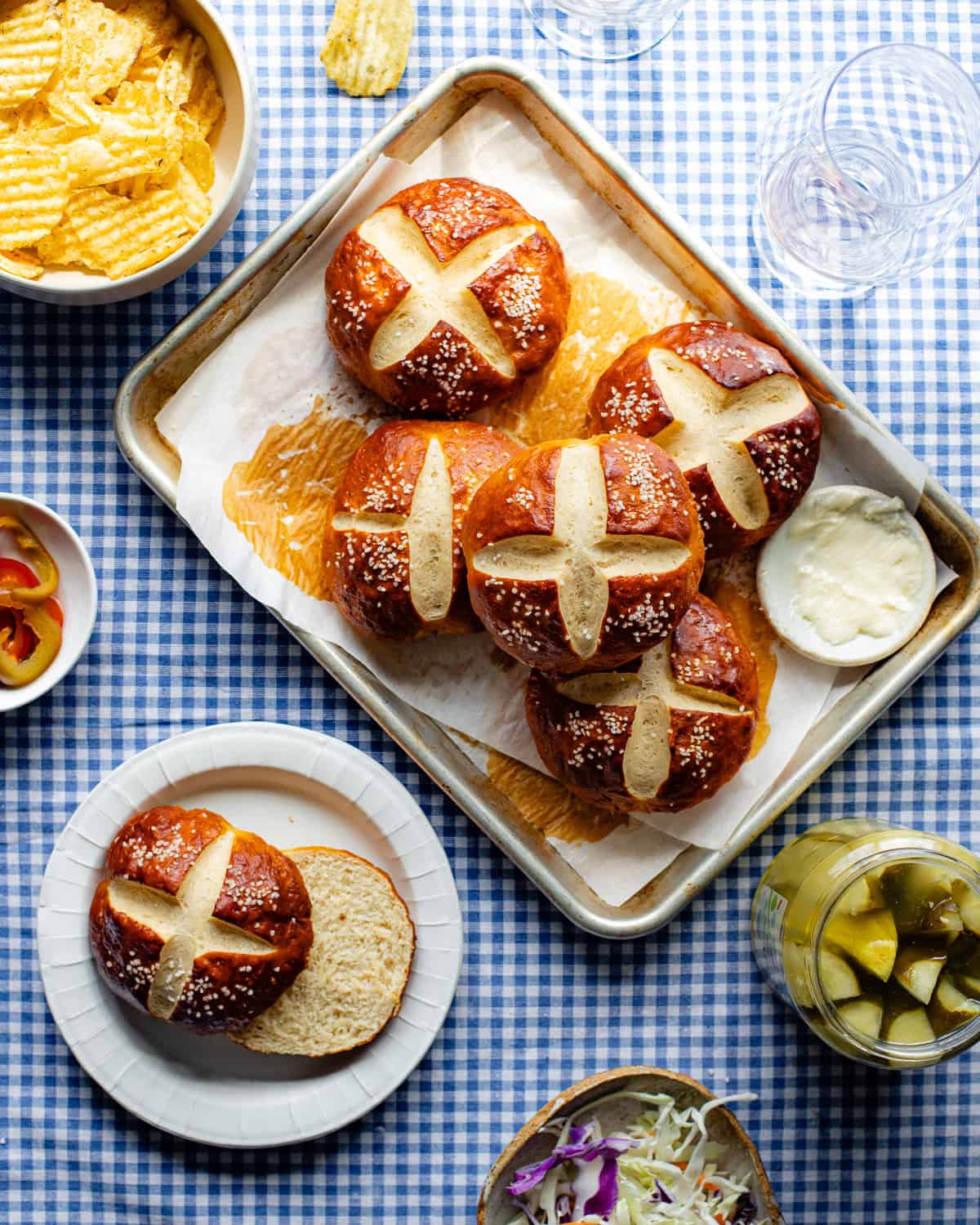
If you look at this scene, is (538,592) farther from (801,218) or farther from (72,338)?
(72,338)

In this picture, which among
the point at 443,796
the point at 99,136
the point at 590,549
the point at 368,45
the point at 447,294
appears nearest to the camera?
the point at 590,549

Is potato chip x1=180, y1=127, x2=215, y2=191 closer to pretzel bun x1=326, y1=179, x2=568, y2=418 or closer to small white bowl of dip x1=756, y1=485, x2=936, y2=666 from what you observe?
pretzel bun x1=326, y1=179, x2=568, y2=418

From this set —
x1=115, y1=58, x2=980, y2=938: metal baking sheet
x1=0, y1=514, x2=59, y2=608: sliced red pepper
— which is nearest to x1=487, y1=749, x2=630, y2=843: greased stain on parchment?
x1=115, y1=58, x2=980, y2=938: metal baking sheet

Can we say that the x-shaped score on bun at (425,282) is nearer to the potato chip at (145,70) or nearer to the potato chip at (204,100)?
the potato chip at (204,100)

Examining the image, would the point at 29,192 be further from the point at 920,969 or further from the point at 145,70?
the point at 920,969

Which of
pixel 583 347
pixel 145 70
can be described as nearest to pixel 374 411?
pixel 583 347

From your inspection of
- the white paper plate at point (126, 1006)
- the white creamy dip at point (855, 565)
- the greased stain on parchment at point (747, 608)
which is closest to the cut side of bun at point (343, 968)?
the white paper plate at point (126, 1006)

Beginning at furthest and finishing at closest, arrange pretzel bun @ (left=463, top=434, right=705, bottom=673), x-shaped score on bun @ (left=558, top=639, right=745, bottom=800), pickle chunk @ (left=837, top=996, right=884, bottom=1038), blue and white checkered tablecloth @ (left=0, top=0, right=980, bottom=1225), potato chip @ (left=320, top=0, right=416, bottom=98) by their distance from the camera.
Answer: blue and white checkered tablecloth @ (left=0, top=0, right=980, bottom=1225) → potato chip @ (left=320, top=0, right=416, bottom=98) → x-shaped score on bun @ (left=558, top=639, right=745, bottom=800) → pickle chunk @ (left=837, top=996, right=884, bottom=1038) → pretzel bun @ (left=463, top=434, right=705, bottom=673)
